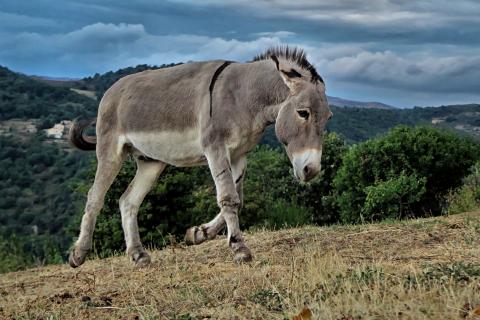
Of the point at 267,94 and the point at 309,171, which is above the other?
the point at 267,94

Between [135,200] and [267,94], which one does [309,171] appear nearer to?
[267,94]

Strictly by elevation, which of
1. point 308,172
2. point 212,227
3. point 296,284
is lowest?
point 212,227

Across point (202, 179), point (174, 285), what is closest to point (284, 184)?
point (202, 179)

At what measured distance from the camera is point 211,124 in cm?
905

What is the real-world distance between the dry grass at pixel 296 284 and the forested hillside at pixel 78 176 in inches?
199

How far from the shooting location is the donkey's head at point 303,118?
8.41 meters

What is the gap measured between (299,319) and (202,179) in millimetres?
24685

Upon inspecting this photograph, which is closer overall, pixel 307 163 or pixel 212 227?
pixel 307 163

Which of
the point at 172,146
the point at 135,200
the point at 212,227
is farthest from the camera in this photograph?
the point at 135,200

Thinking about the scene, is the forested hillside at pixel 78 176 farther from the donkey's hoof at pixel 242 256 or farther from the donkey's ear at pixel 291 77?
the donkey's ear at pixel 291 77

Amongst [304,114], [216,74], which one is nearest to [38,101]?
[216,74]

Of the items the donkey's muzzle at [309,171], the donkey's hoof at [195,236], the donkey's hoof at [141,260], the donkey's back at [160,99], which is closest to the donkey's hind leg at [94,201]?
the donkey's back at [160,99]

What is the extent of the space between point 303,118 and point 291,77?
600 millimetres

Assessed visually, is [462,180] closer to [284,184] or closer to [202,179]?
[284,184]
